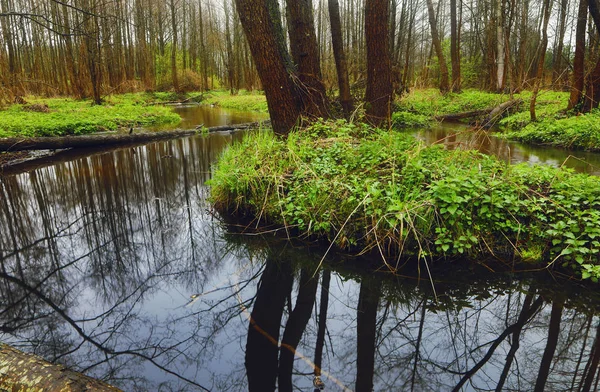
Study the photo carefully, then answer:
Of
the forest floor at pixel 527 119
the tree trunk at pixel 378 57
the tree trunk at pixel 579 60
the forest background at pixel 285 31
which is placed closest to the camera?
the tree trunk at pixel 378 57

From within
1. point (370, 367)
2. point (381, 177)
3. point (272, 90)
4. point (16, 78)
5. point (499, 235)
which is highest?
point (16, 78)

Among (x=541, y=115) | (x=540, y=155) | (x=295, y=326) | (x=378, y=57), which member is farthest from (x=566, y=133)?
(x=295, y=326)

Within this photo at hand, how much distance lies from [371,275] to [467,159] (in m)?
1.83

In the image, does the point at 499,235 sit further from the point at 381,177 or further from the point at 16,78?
the point at 16,78

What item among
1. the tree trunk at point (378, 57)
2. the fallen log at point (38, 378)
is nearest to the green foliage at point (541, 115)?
the tree trunk at point (378, 57)

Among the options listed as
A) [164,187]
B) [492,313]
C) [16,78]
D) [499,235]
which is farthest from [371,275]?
[16,78]

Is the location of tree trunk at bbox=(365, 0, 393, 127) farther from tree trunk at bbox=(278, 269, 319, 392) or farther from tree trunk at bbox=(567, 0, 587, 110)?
tree trunk at bbox=(567, 0, 587, 110)

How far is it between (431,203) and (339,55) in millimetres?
6069

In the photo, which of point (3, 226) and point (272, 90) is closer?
point (3, 226)

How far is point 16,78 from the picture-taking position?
49.0 ft

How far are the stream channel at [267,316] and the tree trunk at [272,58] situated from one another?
2.11 meters

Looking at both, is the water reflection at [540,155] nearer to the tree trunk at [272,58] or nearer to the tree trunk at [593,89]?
the tree trunk at [593,89]

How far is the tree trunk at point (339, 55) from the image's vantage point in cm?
841

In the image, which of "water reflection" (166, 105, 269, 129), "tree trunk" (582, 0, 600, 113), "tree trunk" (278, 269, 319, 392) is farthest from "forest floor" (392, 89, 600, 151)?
"water reflection" (166, 105, 269, 129)
